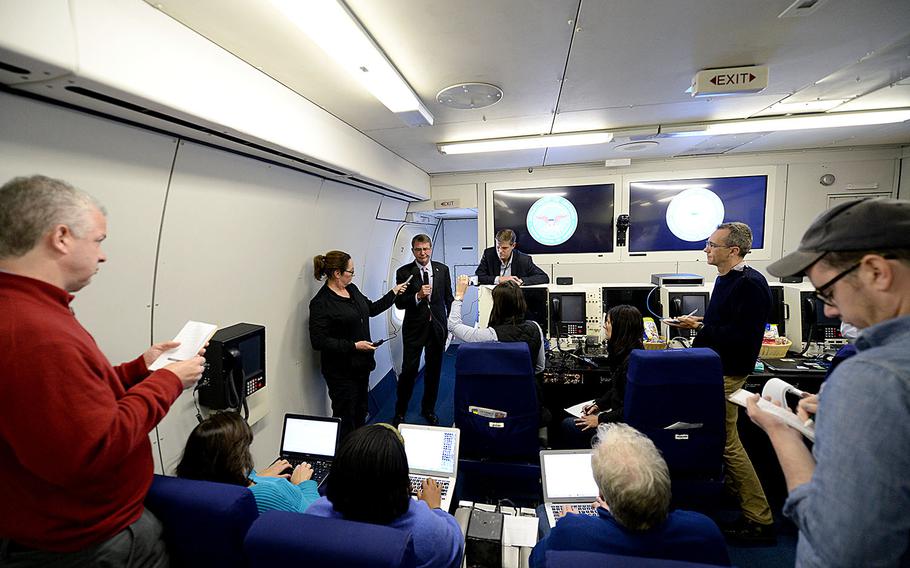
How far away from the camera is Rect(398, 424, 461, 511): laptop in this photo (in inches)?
73.1

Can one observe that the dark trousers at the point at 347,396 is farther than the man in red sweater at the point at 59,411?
Yes

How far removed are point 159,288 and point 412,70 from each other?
1.78 m

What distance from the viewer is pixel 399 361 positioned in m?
5.53

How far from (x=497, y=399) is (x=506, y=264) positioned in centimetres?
205

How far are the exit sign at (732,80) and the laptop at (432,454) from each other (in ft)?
8.46

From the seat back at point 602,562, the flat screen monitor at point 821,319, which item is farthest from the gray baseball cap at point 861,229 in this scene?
the flat screen monitor at point 821,319

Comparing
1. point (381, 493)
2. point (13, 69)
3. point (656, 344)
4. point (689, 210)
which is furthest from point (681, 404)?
point (689, 210)

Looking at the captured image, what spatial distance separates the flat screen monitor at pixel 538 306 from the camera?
346 cm

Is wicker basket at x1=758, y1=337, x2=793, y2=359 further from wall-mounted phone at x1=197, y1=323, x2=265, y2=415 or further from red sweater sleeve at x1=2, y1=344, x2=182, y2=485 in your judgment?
red sweater sleeve at x1=2, y1=344, x2=182, y2=485

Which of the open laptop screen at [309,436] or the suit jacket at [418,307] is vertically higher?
the suit jacket at [418,307]

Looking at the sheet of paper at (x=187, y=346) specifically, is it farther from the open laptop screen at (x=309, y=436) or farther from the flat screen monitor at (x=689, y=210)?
the flat screen monitor at (x=689, y=210)

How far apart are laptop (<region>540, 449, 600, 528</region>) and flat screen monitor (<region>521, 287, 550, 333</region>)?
1745 mm

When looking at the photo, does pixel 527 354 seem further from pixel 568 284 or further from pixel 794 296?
pixel 794 296

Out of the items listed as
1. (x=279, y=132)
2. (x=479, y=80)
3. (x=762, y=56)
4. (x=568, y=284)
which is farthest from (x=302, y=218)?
(x=762, y=56)
